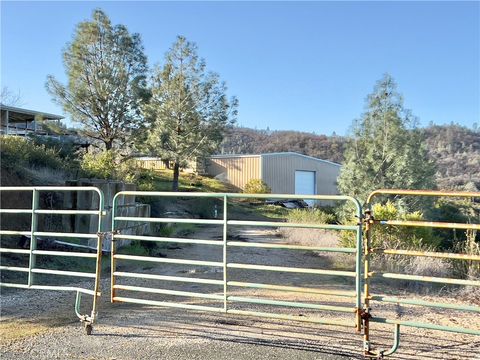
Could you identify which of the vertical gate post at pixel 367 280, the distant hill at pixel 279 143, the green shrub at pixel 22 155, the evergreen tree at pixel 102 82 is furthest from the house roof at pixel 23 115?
the distant hill at pixel 279 143

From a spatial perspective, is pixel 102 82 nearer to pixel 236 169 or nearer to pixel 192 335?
pixel 236 169

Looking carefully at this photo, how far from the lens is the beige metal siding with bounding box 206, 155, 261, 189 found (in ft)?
131

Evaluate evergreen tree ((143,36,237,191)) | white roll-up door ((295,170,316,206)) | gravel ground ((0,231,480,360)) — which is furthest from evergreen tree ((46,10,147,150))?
gravel ground ((0,231,480,360))

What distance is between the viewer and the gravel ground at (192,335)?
4832 millimetres

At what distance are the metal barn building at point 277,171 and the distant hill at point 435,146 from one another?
9.35 ft

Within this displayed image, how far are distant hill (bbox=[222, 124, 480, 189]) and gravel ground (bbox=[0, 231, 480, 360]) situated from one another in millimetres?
27053

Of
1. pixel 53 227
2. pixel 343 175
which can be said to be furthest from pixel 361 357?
pixel 343 175

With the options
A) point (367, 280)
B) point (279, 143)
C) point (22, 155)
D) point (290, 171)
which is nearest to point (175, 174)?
point (290, 171)

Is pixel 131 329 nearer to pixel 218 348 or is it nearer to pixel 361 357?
pixel 218 348

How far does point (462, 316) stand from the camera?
6688 mm

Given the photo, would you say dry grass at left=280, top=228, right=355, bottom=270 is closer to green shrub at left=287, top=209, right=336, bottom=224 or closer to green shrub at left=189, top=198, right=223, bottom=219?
green shrub at left=287, top=209, right=336, bottom=224

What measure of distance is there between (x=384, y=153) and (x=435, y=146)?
2056 inches

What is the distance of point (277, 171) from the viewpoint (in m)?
40.6

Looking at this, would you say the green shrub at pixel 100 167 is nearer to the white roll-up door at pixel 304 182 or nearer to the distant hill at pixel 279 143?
the white roll-up door at pixel 304 182
